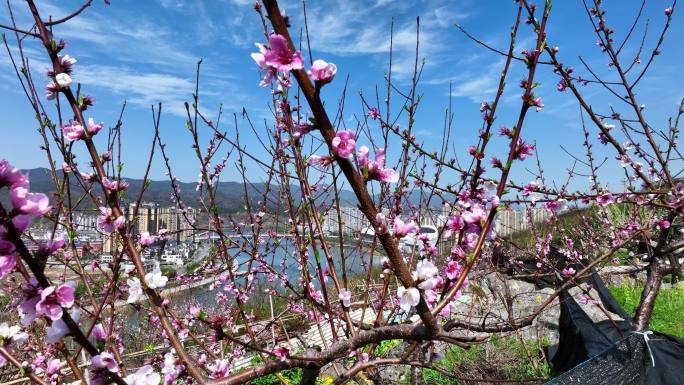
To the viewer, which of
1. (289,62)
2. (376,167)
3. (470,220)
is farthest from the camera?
(470,220)

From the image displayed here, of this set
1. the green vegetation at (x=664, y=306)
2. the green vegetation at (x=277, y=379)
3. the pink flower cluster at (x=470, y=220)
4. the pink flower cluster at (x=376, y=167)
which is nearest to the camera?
the pink flower cluster at (x=376, y=167)

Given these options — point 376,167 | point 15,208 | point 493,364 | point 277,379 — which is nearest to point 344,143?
point 376,167

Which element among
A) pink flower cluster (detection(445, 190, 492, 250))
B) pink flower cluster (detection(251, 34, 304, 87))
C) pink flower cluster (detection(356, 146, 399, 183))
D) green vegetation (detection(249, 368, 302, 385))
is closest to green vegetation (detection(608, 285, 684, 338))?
green vegetation (detection(249, 368, 302, 385))

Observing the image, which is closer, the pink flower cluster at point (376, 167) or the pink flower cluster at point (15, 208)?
the pink flower cluster at point (15, 208)

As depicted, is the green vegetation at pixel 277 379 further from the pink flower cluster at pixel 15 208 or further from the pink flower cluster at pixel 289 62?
the pink flower cluster at pixel 289 62

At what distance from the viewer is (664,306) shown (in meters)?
7.70

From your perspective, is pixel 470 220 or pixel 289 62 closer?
pixel 289 62

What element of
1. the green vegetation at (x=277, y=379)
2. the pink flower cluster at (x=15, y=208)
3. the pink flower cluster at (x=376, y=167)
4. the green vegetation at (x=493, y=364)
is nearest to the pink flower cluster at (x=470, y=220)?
the pink flower cluster at (x=376, y=167)

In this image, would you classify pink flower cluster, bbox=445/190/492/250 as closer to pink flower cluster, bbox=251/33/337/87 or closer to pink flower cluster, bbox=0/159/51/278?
Result: pink flower cluster, bbox=251/33/337/87

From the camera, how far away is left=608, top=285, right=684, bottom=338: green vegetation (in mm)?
6516

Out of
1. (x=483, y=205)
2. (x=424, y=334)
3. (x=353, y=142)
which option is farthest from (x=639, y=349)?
(x=353, y=142)

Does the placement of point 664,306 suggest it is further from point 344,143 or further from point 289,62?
point 289,62

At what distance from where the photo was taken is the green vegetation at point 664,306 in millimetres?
6516

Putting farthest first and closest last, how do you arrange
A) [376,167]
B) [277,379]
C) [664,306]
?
[664,306]
[277,379]
[376,167]
